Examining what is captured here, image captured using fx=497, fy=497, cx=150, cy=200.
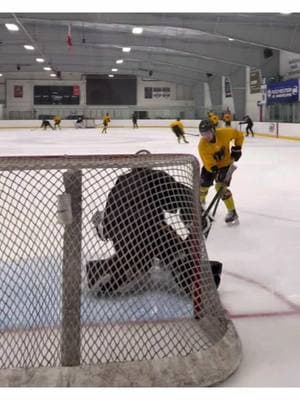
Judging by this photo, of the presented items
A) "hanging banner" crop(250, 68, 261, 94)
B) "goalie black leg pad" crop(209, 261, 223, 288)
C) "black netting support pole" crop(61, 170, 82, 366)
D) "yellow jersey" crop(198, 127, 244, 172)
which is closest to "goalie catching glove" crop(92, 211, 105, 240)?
"black netting support pole" crop(61, 170, 82, 366)

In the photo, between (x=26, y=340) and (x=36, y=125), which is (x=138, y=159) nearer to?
(x=26, y=340)

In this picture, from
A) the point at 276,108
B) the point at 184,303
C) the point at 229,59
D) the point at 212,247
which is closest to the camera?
the point at 184,303

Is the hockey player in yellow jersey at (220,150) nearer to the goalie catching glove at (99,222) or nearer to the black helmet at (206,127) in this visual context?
the black helmet at (206,127)

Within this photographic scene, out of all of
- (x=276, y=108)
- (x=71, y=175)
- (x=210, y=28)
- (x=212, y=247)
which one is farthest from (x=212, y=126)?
(x=276, y=108)

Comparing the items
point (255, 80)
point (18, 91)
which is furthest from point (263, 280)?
point (18, 91)

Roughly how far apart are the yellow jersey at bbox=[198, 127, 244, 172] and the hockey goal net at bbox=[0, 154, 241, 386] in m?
1.99

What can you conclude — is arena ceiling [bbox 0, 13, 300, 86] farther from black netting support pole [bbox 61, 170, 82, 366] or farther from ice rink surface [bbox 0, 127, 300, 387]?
black netting support pole [bbox 61, 170, 82, 366]

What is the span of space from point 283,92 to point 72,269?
1825cm

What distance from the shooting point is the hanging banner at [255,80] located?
22812 millimetres

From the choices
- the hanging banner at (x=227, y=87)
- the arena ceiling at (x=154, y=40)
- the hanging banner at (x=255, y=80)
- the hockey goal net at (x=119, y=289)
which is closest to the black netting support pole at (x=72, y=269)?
the hockey goal net at (x=119, y=289)

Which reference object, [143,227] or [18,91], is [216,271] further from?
[18,91]

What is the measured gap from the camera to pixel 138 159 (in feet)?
6.76

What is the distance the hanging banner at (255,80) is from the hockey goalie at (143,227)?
21605 mm

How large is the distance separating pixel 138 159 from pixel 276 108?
18.5 meters
